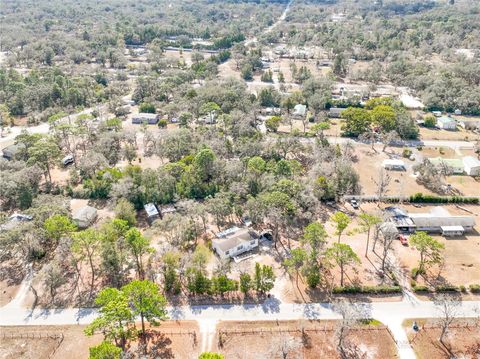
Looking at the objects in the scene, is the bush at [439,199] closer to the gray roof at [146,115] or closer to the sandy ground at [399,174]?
the sandy ground at [399,174]

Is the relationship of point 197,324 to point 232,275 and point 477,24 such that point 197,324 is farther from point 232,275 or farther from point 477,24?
point 477,24

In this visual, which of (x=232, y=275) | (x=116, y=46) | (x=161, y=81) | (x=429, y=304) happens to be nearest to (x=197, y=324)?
(x=232, y=275)

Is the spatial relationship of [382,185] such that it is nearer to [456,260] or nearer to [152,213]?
[456,260]

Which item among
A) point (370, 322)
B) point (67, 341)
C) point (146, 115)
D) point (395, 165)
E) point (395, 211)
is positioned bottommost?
point (395, 165)

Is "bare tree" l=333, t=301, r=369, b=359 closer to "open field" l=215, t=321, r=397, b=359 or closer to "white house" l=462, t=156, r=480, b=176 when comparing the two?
"open field" l=215, t=321, r=397, b=359

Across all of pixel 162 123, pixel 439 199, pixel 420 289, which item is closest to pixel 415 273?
pixel 420 289

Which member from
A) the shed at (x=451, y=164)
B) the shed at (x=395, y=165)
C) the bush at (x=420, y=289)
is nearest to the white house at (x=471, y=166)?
the shed at (x=451, y=164)

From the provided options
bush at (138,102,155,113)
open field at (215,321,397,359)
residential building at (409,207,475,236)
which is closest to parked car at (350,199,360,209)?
residential building at (409,207,475,236)
